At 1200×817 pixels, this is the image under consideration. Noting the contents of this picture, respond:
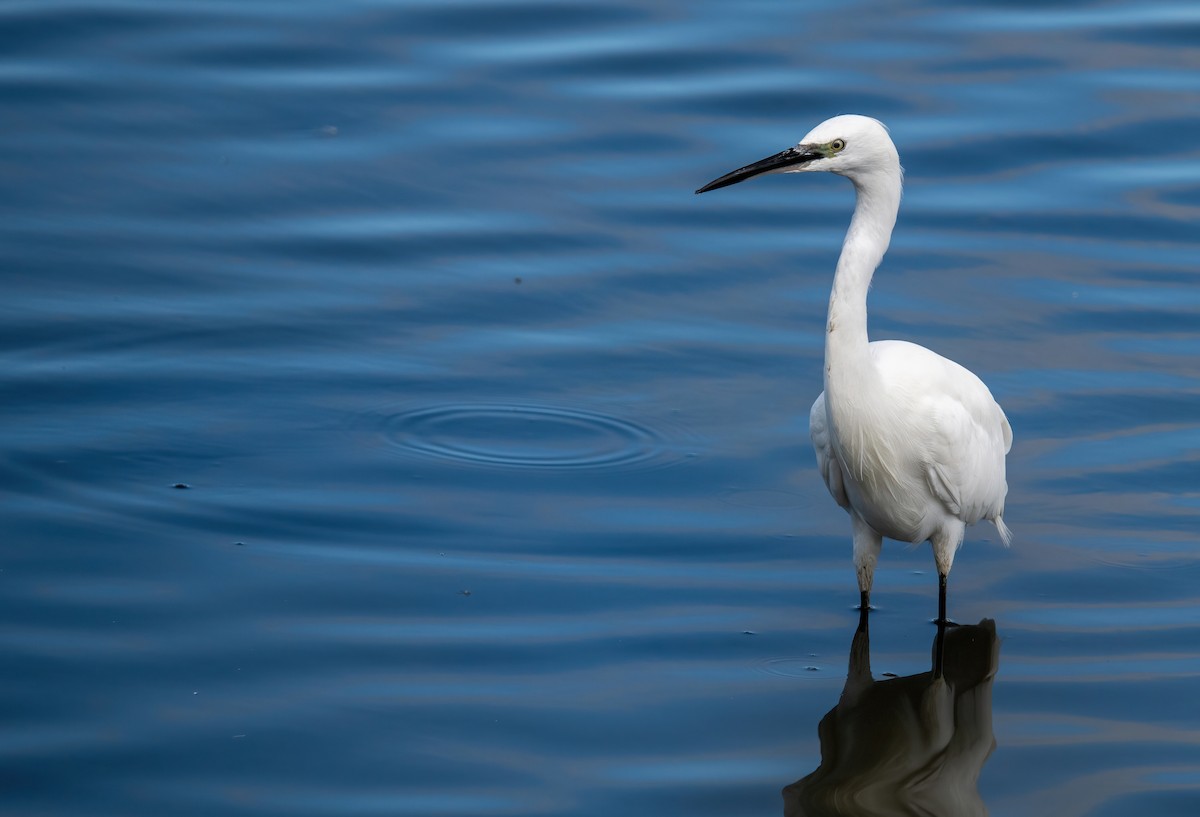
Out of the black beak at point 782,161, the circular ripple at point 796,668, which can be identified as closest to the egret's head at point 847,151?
the black beak at point 782,161

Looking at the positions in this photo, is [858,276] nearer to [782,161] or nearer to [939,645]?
[782,161]

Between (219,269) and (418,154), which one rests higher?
(418,154)

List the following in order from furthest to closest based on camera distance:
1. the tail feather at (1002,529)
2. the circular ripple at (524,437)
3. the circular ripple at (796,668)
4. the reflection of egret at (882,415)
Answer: the circular ripple at (524,437)
the tail feather at (1002,529)
the circular ripple at (796,668)
the reflection of egret at (882,415)

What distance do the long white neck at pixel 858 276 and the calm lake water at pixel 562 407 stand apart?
86 centimetres

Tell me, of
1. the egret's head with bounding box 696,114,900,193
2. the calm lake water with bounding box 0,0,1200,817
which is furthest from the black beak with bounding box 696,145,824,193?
the calm lake water with bounding box 0,0,1200,817

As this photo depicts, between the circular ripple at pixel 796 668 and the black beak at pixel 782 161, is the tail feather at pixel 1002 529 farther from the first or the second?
the black beak at pixel 782 161

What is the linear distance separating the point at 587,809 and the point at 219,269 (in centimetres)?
378

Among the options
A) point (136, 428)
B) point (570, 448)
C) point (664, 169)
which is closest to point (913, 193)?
point (664, 169)

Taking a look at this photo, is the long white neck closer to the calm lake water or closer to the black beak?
the black beak

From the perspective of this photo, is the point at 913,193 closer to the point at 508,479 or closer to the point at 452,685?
the point at 508,479

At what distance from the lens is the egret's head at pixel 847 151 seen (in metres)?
4.18

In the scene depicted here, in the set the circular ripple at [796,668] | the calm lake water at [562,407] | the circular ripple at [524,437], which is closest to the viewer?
the calm lake water at [562,407]

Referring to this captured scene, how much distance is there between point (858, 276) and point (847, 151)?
13.9 inches

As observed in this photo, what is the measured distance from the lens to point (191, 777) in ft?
12.5
